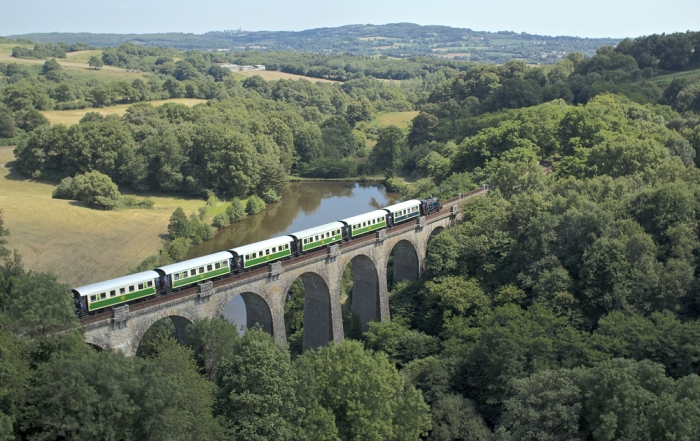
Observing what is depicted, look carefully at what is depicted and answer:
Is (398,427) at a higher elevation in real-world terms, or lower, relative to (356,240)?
lower

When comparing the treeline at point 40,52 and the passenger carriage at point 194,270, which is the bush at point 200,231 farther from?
the treeline at point 40,52

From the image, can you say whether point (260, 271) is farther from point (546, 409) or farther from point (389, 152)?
point (389, 152)

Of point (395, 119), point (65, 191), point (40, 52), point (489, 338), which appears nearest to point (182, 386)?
point (489, 338)

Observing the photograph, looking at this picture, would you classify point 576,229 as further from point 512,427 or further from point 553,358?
point 512,427

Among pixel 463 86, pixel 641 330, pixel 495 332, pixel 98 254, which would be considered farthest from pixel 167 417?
pixel 463 86

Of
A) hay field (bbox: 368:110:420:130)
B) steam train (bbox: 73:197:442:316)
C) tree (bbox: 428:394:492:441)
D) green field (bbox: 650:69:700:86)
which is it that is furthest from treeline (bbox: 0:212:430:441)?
hay field (bbox: 368:110:420:130)

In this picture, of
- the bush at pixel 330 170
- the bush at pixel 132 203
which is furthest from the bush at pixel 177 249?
the bush at pixel 330 170
